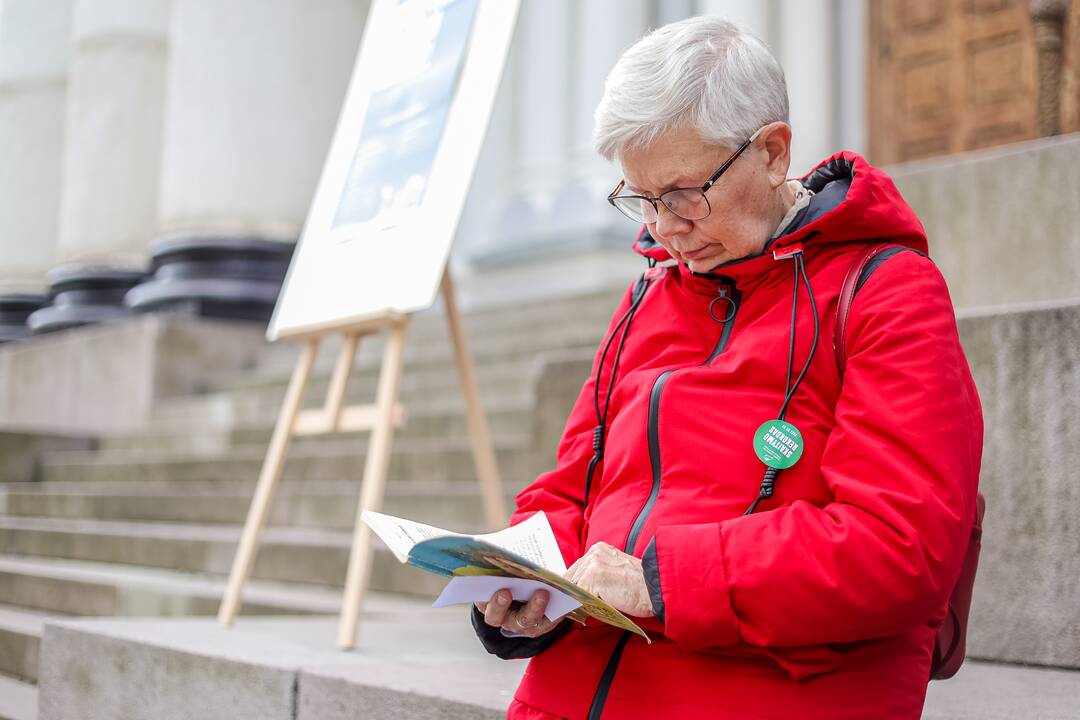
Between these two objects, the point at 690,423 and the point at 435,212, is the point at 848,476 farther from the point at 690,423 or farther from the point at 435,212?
the point at 435,212

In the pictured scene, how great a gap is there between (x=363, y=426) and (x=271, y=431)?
145 inches

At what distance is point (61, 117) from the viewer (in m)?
13.4

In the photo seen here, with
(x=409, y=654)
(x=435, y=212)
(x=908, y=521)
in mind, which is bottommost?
(x=409, y=654)

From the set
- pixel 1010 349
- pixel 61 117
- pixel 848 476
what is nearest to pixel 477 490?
pixel 1010 349

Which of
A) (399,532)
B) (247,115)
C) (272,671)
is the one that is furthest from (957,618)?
(247,115)

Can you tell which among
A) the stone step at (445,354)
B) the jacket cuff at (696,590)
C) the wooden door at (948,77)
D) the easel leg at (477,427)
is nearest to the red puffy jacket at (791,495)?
the jacket cuff at (696,590)

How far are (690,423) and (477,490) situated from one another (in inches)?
131

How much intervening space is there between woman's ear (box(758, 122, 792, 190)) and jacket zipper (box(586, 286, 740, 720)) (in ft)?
0.64

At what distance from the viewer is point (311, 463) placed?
625 cm

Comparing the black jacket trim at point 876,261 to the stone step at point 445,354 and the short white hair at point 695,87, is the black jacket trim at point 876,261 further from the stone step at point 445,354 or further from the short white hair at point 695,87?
the stone step at point 445,354

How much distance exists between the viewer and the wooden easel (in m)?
3.26

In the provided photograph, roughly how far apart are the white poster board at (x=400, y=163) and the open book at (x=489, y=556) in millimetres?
1564

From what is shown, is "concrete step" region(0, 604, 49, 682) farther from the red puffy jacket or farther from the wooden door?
the wooden door

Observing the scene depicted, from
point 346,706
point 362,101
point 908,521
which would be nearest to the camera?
point 908,521
